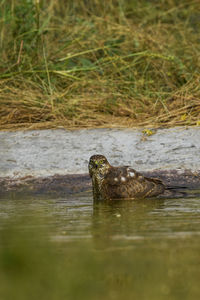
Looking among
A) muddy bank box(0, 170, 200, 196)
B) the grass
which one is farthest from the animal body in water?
the grass

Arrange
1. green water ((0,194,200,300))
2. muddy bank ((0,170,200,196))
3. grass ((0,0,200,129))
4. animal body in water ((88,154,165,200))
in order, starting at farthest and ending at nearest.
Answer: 1. grass ((0,0,200,129))
2. muddy bank ((0,170,200,196))
3. animal body in water ((88,154,165,200))
4. green water ((0,194,200,300))

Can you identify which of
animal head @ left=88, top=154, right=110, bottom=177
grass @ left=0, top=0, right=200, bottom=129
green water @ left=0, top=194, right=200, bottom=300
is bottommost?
green water @ left=0, top=194, right=200, bottom=300

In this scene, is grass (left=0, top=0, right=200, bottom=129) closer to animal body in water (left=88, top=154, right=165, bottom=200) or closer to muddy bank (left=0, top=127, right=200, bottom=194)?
muddy bank (left=0, top=127, right=200, bottom=194)

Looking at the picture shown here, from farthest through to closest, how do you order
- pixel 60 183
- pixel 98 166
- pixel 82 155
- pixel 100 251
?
pixel 82 155
pixel 60 183
pixel 98 166
pixel 100 251

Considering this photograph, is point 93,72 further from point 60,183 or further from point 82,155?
point 60,183

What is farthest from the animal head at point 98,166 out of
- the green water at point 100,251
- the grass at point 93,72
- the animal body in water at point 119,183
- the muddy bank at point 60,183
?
the grass at point 93,72

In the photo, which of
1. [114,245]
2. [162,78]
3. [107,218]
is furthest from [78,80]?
[114,245]

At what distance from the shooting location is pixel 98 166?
5.65 meters

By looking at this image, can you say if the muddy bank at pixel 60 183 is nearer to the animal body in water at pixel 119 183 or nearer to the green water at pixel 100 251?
the animal body in water at pixel 119 183

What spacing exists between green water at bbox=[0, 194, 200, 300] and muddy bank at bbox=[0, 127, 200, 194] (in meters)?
0.81

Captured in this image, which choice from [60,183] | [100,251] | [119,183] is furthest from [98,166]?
[100,251]

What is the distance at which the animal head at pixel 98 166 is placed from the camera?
5660 millimetres

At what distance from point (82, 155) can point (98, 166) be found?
71cm

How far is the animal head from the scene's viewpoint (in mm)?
5660
